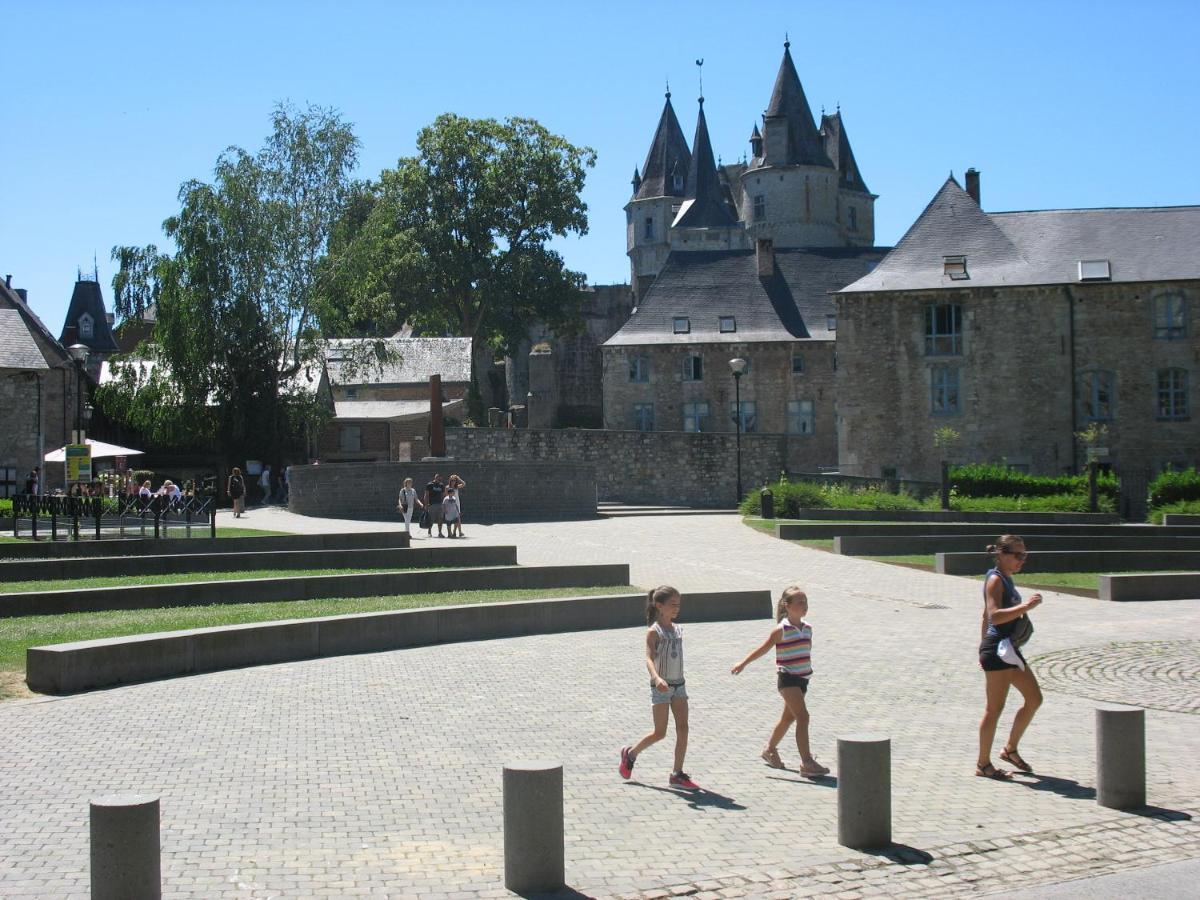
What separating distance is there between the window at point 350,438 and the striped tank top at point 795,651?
4681 centimetres

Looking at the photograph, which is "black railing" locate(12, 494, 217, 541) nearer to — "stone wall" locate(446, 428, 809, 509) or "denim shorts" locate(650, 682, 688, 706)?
"stone wall" locate(446, 428, 809, 509)

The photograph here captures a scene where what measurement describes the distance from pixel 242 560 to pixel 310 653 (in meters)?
6.45

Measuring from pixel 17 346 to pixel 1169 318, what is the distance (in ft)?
127

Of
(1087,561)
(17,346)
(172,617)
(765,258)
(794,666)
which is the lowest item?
(1087,561)

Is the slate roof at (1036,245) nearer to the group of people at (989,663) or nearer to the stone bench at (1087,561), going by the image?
the stone bench at (1087,561)

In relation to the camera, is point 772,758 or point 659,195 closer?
point 772,758

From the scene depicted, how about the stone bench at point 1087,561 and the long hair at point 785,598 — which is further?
the stone bench at point 1087,561

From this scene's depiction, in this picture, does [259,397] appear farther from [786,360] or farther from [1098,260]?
[1098,260]

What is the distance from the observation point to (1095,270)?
4594cm

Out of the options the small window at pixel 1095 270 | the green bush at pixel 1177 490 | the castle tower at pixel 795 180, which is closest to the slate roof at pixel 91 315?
the castle tower at pixel 795 180

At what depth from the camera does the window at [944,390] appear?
47.1 metres

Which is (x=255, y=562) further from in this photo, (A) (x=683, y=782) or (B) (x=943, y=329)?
(B) (x=943, y=329)

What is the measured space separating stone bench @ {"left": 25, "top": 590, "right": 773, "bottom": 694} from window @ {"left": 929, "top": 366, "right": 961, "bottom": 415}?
30.3 metres

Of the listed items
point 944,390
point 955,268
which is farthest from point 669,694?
point 955,268
